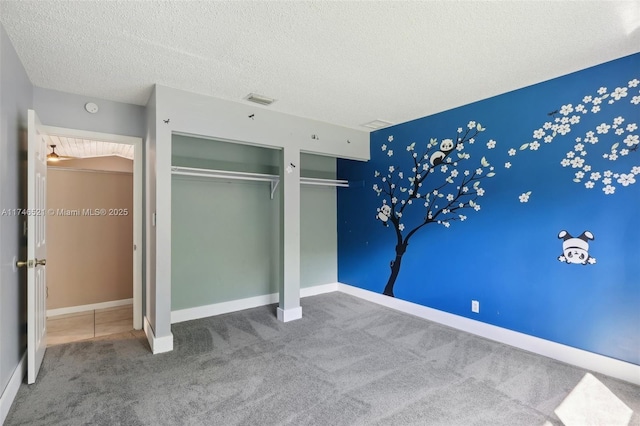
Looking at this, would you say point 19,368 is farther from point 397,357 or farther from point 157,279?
point 397,357

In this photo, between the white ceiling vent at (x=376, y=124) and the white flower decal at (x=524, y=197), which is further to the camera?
the white ceiling vent at (x=376, y=124)

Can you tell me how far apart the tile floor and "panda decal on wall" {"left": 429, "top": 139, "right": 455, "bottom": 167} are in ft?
13.6

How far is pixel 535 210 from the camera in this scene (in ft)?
10.00

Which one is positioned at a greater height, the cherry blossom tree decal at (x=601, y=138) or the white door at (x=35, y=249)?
the cherry blossom tree decal at (x=601, y=138)

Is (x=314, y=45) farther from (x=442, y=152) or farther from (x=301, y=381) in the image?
(x=301, y=381)

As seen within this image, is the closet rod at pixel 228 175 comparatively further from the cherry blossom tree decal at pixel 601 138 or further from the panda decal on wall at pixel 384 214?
the cherry blossom tree decal at pixel 601 138

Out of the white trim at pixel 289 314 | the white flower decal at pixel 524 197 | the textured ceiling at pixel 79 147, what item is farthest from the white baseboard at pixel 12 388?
the white flower decal at pixel 524 197

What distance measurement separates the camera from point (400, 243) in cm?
434

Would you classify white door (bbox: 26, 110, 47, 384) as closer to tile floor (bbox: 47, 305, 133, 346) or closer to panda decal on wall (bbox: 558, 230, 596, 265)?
tile floor (bbox: 47, 305, 133, 346)

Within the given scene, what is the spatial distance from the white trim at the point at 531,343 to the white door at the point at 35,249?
379cm

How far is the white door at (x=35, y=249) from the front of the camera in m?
2.35

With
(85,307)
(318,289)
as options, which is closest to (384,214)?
(318,289)

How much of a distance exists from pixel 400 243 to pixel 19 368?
157 inches

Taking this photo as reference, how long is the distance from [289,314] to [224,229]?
4.68ft
